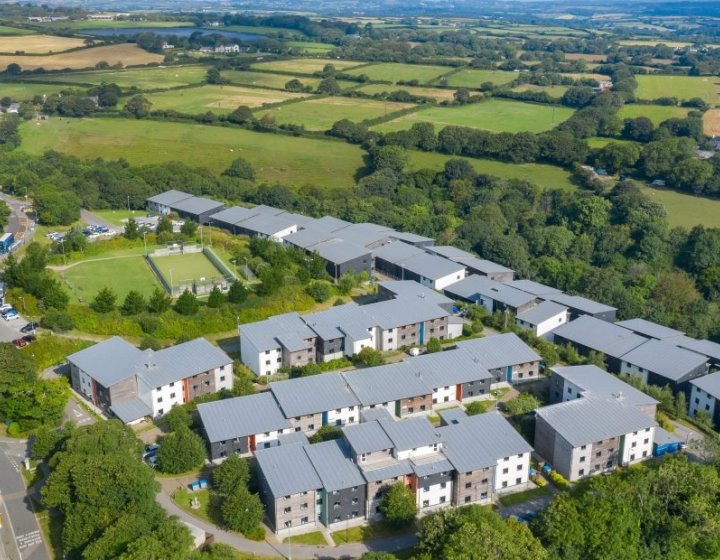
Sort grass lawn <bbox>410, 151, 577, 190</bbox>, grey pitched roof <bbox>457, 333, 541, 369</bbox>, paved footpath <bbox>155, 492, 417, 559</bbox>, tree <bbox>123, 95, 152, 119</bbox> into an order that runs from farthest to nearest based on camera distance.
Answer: tree <bbox>123, 95, 152, 119</bbox>
grass lawn <bbox>410, 151, 577, 190</bbox>
grey pitched roof <bbox>457, 333, 541, 369</bbox>
paved footpath <bbox>155, 492, 417, 559</bbox>

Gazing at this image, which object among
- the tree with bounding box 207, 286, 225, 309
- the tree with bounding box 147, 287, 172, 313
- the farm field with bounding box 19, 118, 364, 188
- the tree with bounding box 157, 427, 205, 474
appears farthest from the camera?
the farm field with bounding box 19, 118, 364, 188

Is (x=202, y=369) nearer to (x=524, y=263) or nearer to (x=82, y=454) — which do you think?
(x=82, y=454)

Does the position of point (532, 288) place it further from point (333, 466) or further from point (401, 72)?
point (401, 72)

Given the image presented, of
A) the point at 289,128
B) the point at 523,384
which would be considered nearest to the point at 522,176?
the point at 289,128

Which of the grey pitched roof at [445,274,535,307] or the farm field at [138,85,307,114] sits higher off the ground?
the farm field at [138,85,307,114]

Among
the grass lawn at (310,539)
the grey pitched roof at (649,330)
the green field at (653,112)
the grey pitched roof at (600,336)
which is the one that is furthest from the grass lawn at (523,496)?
the green field at (653,112)

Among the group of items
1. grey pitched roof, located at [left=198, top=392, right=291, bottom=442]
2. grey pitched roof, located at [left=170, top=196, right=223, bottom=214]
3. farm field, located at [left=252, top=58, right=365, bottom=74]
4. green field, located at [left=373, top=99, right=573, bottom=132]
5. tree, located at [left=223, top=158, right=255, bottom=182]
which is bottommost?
grey pitched roof, located at [left=198, top=392, right=291, bottom=442]

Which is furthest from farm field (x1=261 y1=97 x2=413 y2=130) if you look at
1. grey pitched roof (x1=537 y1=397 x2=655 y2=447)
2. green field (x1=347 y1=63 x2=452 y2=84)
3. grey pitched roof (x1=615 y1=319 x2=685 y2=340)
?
grey pitched roof (x1=537 y1=397 x2=655 y2=447)

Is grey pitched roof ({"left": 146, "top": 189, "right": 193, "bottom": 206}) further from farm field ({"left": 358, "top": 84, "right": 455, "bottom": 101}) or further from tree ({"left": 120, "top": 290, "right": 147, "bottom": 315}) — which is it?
farm field ({"left": 358, "top": 84, "right": 455, "bottom": 101})
